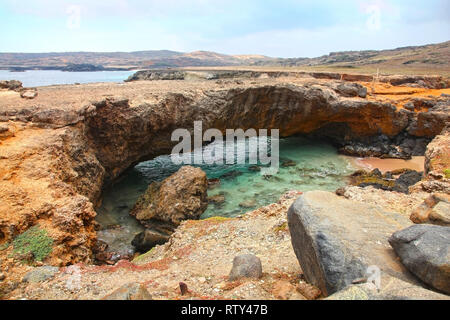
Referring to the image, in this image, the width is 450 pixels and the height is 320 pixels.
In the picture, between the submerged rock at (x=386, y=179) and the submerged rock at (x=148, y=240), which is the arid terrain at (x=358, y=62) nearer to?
the submerged rock at (x=386, y=179)

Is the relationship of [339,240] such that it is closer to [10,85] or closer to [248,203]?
[248,203]

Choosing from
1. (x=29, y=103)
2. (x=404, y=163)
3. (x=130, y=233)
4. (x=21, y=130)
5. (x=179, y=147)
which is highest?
(x=29, y=103)

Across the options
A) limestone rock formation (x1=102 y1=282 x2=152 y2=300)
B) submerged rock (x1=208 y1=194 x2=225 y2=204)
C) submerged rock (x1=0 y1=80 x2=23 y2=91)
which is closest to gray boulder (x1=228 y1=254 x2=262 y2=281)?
limestone rock formation (x1=102 y1=282 x2=152 y2=300)

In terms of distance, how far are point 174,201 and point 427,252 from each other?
1239cm

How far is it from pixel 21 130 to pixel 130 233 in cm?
693

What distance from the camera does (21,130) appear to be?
1250 centimetres

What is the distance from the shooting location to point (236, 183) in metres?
21.3

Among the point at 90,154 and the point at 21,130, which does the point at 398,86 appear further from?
the point at 21,130

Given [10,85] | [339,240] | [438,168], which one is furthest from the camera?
[10,85]

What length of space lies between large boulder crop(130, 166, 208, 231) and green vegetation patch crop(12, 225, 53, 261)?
21.8ft

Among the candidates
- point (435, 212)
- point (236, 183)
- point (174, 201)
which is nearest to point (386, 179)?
point (236, 183)

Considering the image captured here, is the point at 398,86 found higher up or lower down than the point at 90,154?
higher up

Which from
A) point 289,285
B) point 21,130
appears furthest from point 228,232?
point 21,130

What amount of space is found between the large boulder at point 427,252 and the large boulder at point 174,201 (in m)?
11.3
